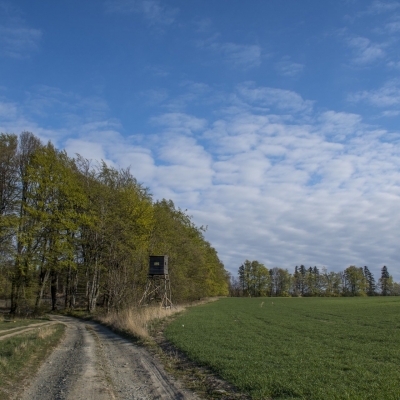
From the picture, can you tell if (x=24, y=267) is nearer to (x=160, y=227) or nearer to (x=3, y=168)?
(x=3, y=168)

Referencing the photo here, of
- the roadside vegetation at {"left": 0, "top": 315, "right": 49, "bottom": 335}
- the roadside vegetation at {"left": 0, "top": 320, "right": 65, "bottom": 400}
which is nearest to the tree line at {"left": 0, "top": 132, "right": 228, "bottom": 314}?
the roadside vegetation at {"left": 0, "top": 315, "right": 49, "bottom": 335}

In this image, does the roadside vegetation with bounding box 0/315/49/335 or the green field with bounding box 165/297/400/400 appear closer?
the green field with bounding box 165/297/400/400

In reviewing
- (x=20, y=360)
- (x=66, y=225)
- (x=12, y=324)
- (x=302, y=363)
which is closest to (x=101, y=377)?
(x=20, y=360)

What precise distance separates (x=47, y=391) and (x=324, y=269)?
135 m

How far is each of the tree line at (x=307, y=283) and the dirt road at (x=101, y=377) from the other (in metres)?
113

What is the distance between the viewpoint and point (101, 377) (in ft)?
29.3

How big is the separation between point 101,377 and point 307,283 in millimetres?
133511

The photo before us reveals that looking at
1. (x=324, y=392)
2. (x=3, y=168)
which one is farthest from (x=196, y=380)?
(x=3, y=168)

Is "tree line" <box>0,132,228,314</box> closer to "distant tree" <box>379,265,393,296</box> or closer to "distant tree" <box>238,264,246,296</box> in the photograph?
"distant tree" <box>238,264,246,296</box>

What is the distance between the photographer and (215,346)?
12.8m

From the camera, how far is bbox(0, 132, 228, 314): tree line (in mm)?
30312

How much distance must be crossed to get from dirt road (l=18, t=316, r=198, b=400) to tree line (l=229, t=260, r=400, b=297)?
372 ft

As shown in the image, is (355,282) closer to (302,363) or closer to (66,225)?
(66,225)

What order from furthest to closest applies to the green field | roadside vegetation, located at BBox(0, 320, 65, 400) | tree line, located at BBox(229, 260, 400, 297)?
tree line, located at BBox(229, 260, 400, 297)
roadside vegetation, located at BBox(0, 320, 65, 400)
the green field
